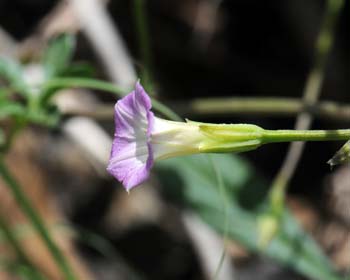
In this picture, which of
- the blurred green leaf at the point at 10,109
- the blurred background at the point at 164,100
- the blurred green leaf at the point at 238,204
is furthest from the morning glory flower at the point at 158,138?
the blurred background at the point at 164,100

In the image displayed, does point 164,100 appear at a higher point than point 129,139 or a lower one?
higher

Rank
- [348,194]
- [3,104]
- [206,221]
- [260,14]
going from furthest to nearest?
[260,14]
[348,194]
[206,221]
[3,104]

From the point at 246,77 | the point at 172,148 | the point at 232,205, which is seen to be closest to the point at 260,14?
the point at 246,77

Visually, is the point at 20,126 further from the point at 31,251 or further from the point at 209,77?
the point at 209,77

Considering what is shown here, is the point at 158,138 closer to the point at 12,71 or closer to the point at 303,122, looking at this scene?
the point at 12,71

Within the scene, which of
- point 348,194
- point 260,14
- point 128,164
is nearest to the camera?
point 128,164

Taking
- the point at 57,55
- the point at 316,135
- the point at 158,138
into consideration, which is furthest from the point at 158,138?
the point at 57,55
